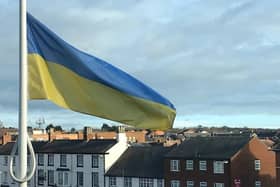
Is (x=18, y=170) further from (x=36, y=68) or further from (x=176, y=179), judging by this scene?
(x=176, y=179)

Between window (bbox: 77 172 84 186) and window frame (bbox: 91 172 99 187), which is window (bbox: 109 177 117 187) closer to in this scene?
window frame (bbox: 91 172 99 187)

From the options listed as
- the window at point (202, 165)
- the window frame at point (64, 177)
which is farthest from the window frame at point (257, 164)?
the window frame at point (64, 177)

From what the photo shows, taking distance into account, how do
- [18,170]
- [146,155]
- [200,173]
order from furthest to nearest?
[146,155], [200,173], [18,170]

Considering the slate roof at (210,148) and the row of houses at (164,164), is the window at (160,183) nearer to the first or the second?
the row of houses at (164,164)

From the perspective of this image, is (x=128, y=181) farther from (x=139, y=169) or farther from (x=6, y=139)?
(x=6, y=139)

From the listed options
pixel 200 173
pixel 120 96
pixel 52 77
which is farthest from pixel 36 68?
pixel 200 173

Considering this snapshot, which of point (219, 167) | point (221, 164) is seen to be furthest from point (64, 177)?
point (221, 164)

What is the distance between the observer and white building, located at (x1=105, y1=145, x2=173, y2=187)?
74125 mm

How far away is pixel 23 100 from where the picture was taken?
Answer: 7.75 meters

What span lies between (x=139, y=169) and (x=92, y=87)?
67635 millimetres

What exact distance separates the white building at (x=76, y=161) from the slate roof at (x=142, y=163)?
141cm

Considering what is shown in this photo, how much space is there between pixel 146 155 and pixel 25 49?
70.7 metres

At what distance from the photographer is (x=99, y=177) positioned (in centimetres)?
7869

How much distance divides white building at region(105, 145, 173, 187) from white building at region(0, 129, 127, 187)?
1.39m
